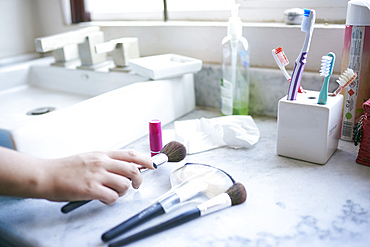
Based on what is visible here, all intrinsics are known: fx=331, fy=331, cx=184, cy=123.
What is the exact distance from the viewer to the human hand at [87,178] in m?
0.47

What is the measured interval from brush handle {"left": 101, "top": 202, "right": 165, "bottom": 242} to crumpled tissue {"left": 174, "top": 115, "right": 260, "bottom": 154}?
23 centimetres

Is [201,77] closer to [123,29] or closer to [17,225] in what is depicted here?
[123,29]

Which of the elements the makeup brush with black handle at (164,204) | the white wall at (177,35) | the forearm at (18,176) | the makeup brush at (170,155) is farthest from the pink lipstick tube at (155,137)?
the white wall at (177,35)

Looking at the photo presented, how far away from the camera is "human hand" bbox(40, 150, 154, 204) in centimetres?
47

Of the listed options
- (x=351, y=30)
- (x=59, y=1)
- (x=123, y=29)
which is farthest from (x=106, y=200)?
(x=59, y=1)

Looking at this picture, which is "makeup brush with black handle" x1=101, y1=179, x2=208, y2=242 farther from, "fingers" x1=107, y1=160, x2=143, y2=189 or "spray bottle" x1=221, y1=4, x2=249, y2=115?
"spray bottle" x1=221, y1=4, x2=249, y2=115

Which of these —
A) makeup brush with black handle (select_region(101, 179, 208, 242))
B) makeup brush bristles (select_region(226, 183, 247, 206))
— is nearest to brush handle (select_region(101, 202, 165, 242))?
makeup brush with black handle (select_region(101, 179, 208, 242))

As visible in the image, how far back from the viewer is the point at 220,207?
1.62ft

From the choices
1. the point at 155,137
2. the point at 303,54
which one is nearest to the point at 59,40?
the point at 155,137

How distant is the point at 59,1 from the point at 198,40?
1.92 feet

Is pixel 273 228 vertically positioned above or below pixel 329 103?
below

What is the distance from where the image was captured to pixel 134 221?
46cm

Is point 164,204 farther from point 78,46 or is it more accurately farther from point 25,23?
point 25,23

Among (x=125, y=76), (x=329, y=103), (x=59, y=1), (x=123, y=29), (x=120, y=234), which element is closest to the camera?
(x=120, y=234)
